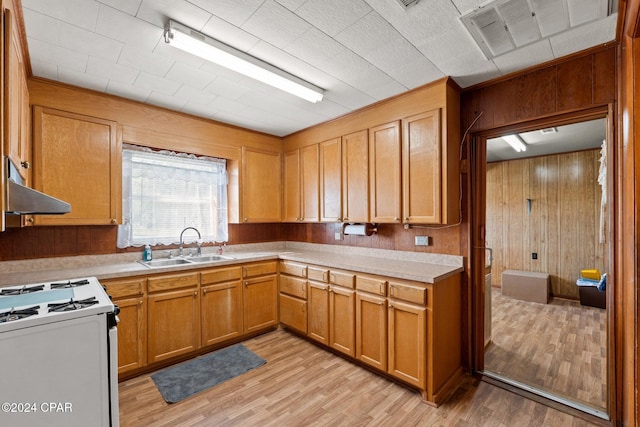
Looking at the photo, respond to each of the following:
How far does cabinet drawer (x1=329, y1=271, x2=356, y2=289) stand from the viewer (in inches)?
110

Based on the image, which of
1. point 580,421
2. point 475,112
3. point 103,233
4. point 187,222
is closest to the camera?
point 580,421

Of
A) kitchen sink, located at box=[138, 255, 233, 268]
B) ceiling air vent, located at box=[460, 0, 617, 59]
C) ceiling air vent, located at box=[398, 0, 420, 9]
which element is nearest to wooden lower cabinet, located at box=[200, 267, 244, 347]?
kitchen sink, located at box=[138, 255, 233, 268]

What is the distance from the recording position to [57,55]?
82.6 inches

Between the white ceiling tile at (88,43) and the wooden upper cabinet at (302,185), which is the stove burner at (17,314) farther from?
the wooden upper cabinet at (302,185)

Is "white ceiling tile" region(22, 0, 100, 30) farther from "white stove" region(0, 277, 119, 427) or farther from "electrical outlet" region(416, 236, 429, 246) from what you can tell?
"electrical outlet" region(416, 236, 429, 246)

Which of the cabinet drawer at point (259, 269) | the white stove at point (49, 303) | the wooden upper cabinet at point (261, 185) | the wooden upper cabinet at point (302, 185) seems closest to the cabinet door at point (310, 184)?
the wooden upper cabinet at point (302, 185)

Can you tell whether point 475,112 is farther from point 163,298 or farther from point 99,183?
point 99,183

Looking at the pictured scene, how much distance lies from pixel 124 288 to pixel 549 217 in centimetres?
625

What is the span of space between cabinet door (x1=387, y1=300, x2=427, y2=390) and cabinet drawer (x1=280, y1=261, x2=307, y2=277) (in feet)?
3.71

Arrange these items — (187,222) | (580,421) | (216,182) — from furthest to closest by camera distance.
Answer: (216,182)
(187,222)
(580,421)

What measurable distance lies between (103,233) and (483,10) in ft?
11.7

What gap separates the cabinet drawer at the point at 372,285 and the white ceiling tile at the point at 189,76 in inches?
85.5

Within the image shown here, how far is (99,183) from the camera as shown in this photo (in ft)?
8.96

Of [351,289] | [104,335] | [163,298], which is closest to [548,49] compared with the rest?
[351,289]
